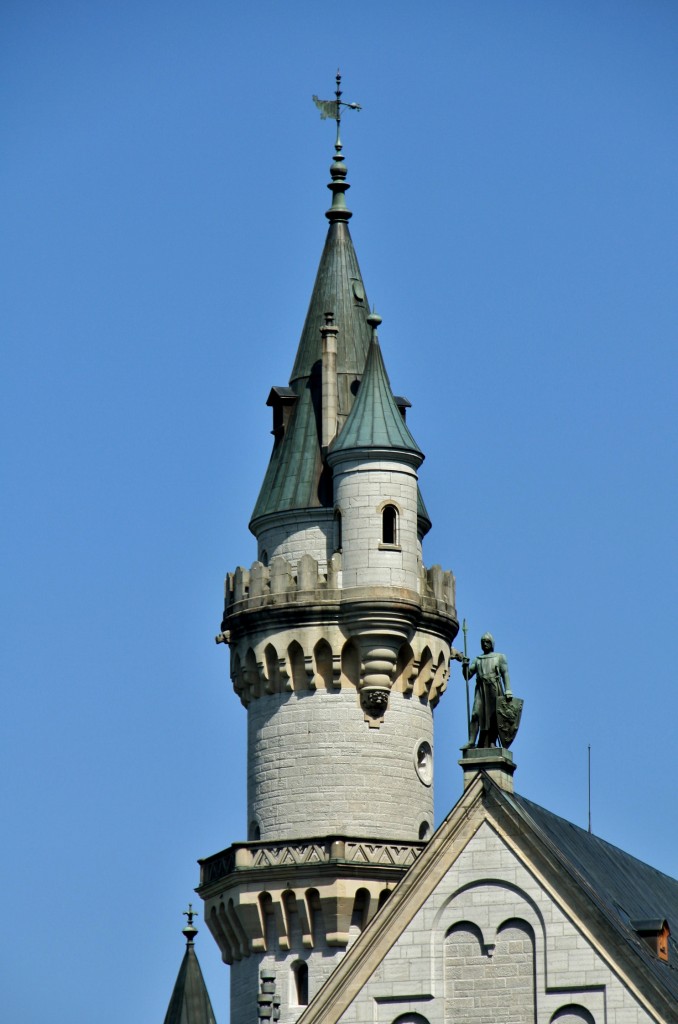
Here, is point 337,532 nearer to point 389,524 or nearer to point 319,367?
point 389,524

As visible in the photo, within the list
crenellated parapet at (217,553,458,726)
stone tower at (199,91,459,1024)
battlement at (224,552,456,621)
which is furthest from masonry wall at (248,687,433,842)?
battlement at (224,552,456,621)

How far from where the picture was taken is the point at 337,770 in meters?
92.6

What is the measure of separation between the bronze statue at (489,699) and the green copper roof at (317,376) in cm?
2254

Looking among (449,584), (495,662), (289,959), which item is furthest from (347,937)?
(495,662)

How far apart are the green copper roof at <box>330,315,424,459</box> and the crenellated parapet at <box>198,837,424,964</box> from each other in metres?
10.3

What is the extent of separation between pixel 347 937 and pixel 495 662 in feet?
67.3

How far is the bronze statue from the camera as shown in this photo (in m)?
72.1

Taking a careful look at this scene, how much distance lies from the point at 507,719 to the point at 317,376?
26.2m

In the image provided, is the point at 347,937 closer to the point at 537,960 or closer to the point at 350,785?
the point at 350,785

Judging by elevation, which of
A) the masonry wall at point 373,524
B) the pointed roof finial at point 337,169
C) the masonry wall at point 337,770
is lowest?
the masonry wall at point 337,770

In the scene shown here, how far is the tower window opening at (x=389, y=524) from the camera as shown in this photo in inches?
3686

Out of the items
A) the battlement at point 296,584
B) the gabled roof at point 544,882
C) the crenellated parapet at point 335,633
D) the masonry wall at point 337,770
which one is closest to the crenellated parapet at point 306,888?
the masonry wall at point 337,770

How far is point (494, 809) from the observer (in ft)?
232

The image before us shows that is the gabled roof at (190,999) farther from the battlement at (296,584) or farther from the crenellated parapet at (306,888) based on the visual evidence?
the battlement at (296,584)
